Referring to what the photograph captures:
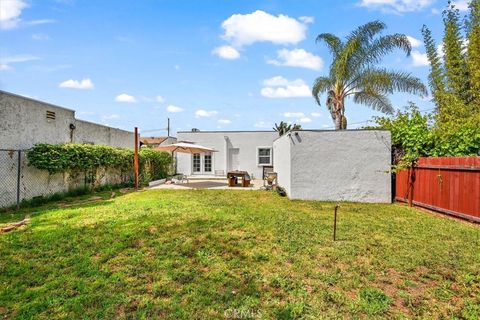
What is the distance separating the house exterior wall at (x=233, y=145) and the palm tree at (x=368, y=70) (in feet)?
26.6

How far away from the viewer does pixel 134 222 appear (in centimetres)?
709

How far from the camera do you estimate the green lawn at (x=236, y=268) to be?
3381mm

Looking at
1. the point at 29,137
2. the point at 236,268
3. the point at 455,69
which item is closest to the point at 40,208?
the point at 29,137

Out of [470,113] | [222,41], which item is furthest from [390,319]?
[470,113]

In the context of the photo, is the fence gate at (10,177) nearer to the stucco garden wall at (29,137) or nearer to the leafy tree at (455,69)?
the stucco garden wall at (29,137)

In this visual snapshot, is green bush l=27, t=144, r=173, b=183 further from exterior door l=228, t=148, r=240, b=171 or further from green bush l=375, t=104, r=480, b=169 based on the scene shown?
green bush l=375, t=104, r=480, b=169

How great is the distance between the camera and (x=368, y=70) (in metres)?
15.2

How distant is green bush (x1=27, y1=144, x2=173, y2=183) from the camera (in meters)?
10.6

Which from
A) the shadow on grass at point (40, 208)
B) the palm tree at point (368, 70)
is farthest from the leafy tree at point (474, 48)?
the shadow on grass at point (40, 208)

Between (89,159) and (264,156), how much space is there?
13.3m

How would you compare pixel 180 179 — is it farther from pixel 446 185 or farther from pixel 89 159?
pixel 446 185

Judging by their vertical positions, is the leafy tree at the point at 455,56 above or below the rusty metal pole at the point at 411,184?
above

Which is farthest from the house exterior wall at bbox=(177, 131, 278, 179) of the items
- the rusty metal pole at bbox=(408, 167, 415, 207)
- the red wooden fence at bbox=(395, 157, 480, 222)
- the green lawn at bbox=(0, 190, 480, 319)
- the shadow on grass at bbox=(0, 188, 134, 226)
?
the green lawn at bbox=(0, 190, 480, 319)

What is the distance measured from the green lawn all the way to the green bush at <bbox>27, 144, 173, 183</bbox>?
344cm
